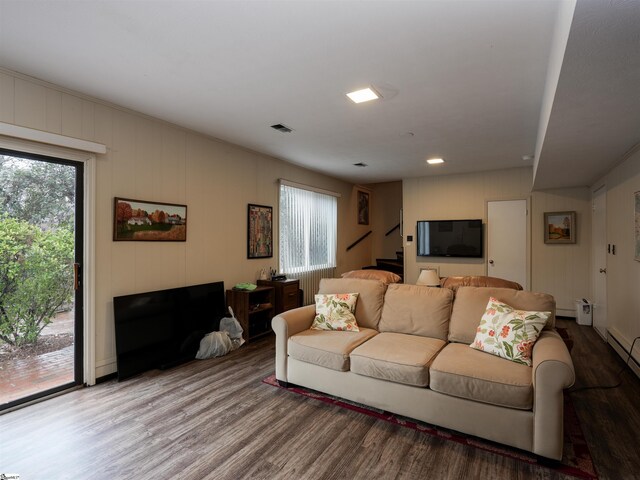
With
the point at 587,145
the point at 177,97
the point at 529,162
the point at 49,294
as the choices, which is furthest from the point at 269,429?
the point at 529,162

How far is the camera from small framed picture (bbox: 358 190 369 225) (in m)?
7.63

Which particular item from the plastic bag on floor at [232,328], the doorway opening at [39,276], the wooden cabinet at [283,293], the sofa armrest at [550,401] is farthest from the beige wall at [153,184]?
the sofa armrest at [550,401]

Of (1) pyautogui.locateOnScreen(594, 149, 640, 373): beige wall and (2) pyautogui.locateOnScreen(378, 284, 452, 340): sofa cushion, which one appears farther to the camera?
(1) pyautogui.locateOnScreen(594, 149, 640, 373): beige wall

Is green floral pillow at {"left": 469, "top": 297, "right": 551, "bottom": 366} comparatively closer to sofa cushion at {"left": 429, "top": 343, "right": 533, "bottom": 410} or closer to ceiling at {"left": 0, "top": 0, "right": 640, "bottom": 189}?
sofa cushion at {"left": 429, "top": 343, "right": 533, "bottom": 410}

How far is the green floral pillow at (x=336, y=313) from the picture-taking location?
3.12 meters

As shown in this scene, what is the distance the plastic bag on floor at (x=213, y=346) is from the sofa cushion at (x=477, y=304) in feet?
7.98

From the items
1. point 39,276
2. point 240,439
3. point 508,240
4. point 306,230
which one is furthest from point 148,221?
point 508,240

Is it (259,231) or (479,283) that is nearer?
(479,283)

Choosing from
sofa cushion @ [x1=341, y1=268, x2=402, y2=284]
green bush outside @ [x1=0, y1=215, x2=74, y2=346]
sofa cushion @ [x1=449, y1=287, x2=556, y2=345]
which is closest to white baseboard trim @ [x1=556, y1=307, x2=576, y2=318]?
sofa cushion @ [x1=449, y1=287, x2=556, y2=345]

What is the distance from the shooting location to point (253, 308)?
439 centimetres

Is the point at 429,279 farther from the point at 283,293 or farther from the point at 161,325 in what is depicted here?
the point at 161,325

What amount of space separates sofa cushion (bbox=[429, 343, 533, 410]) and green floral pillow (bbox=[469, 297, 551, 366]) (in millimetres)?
73

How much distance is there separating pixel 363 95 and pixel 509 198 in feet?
13.6

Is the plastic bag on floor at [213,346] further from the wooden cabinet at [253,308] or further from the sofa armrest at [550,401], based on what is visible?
the sofa armrest at [550,401]
